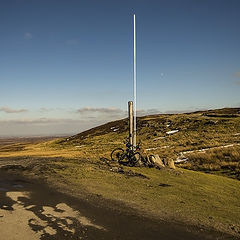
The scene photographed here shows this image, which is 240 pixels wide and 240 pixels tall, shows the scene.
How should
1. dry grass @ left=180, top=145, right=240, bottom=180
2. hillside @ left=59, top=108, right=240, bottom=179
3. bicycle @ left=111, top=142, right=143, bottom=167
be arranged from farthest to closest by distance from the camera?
hillside @ left=59, top=108, right=240, bottom=179 → dry grass @ left=180, top=145, right=240, bottom=180 → bicycle @ left=111, top=142, right=143, bottom=167

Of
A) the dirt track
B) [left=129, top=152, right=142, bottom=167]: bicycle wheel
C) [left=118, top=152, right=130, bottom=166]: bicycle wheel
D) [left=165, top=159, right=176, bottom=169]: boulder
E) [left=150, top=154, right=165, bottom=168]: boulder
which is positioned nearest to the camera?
the dirt track

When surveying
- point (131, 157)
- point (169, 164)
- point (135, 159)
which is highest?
point (131, 157)

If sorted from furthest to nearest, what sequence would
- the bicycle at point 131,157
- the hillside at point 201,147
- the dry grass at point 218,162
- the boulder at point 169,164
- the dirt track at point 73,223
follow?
1. the hillside at point 201,147
2. the dry grass at point 218,162
3. the bicycle at point 131,157
4. the boulder at point 169,164
5. the dirt track at point 73,223

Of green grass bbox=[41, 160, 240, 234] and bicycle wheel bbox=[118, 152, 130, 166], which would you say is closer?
green grass bbox=[41, 160, 240, 234]

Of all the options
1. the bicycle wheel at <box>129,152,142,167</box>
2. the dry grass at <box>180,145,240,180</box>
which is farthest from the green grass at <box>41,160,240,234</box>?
the dry grass at <box>180,145,240,180</box>

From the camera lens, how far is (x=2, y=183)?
11797 mm

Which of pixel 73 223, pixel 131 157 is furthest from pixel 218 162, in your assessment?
pixel 73 223

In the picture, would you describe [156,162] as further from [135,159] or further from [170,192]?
[170,192]

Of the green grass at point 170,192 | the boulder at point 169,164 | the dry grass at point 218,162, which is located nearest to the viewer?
the green grass at point 170,192

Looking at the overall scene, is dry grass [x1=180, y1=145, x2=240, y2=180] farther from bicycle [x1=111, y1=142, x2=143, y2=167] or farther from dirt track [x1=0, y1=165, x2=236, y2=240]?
dirt track [x1=0, y1=165, x2=236, y2=240]

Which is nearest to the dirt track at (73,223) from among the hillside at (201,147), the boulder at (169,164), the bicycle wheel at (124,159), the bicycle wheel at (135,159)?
the bicycle wheel at (135,159)

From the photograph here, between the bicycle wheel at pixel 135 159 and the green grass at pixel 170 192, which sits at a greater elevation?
the bicycle wheel at pixel 135 159

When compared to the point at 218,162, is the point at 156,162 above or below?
above

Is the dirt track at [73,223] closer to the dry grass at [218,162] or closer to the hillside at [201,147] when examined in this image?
the hillside at [201,147]
